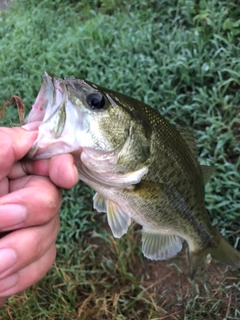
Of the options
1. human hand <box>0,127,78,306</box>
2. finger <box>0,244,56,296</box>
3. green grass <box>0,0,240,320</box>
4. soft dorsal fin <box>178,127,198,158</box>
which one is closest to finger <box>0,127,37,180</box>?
human hand <box>0,127,78,306</box>

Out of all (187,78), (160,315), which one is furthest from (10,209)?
(187,78)

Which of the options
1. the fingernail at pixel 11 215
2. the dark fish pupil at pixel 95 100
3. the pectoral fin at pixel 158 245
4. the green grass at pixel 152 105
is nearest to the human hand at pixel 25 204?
the fingernail at pixel 11 215

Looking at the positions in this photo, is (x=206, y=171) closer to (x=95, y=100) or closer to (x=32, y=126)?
(x=95, y=100)

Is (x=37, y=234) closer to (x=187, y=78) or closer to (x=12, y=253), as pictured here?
(x=12, y=253)

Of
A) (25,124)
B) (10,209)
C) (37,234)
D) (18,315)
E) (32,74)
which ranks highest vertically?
(25,124)

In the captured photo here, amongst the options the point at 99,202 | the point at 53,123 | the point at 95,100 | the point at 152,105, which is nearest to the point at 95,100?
the point at 95,100

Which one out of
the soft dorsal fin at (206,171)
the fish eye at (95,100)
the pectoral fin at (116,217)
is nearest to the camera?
the fish eye at (95,100)

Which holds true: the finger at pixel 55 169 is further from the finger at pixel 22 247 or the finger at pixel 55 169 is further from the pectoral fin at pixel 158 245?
the pectoral fin at pixel 158 245
